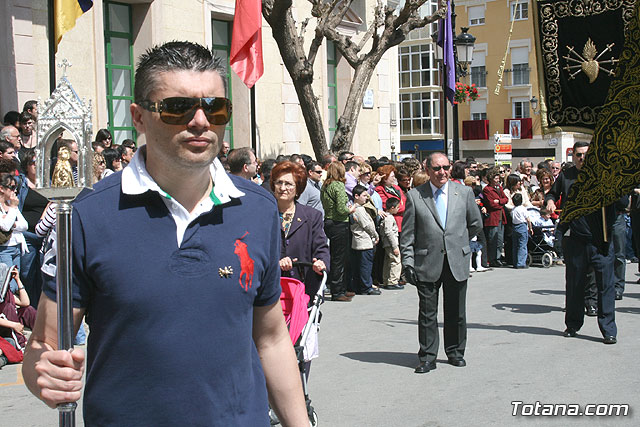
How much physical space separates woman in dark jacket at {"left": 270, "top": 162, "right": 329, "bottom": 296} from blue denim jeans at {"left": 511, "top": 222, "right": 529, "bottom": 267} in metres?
10.5

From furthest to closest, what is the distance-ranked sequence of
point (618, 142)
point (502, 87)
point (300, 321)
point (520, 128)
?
point (502, 87), point (520, 128), point (618, 142), point (300, 321)

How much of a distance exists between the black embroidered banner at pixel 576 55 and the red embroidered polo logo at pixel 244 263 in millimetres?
6076

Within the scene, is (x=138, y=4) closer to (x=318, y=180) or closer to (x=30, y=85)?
(x=30, y=85)

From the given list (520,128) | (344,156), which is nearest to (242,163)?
(344,156)

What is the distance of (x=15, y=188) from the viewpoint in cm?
889

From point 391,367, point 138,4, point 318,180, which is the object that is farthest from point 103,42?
point 391,367

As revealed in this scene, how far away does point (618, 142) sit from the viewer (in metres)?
7.34

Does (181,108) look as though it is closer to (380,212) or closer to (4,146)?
(4,146)

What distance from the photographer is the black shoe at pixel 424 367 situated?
26.6 feet

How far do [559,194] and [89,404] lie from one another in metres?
8.70

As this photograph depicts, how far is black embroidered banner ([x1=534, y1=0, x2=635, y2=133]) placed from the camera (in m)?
7.84

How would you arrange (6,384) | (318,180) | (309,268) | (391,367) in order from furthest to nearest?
1. (318,180)
2. (391,367)
3. (6,384)
4. (309,268)

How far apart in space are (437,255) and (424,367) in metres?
1.13

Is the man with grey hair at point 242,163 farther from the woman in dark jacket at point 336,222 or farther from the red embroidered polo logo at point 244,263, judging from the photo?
the red embroidered polo logo at point 244,263
